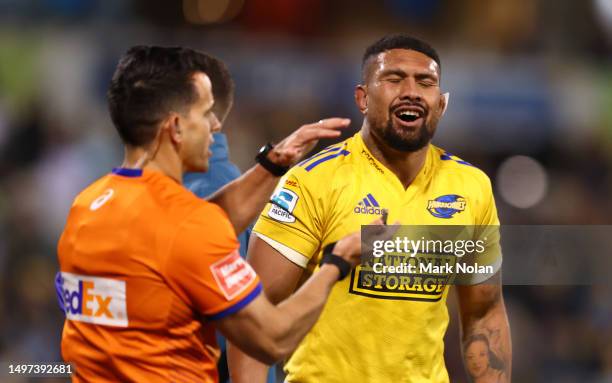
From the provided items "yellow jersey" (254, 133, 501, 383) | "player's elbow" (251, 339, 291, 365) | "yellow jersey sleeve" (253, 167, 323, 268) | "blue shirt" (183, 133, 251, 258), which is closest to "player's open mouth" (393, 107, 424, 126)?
"yellow jersey" (254, 133, 501, 383)

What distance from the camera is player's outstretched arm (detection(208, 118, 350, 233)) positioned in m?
3.24

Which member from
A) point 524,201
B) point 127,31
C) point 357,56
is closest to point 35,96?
point 127,31

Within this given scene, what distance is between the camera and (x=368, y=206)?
3605 mm

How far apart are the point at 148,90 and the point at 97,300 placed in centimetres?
65

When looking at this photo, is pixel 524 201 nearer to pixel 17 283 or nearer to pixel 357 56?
pixel 357 56

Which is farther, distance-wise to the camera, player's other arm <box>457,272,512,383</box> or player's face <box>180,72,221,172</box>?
player's other arm <box>457,272,512,383</box>

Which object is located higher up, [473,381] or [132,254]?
[132,254]

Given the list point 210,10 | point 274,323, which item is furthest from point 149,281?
point 210,10

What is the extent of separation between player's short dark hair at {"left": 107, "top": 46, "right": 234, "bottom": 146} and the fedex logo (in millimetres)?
447

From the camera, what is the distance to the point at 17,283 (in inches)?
268

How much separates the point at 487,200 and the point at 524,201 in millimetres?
4806

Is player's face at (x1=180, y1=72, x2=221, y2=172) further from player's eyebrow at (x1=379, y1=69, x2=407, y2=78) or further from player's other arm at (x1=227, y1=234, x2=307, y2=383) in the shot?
player's eyebrow at (x1=379, y1=69, x2=407, y2=78)

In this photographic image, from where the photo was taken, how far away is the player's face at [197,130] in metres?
2.90

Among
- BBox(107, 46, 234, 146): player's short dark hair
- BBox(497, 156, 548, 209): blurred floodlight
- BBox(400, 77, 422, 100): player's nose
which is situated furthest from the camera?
BBox(497, 156, 548, 209): blurred floodlight
